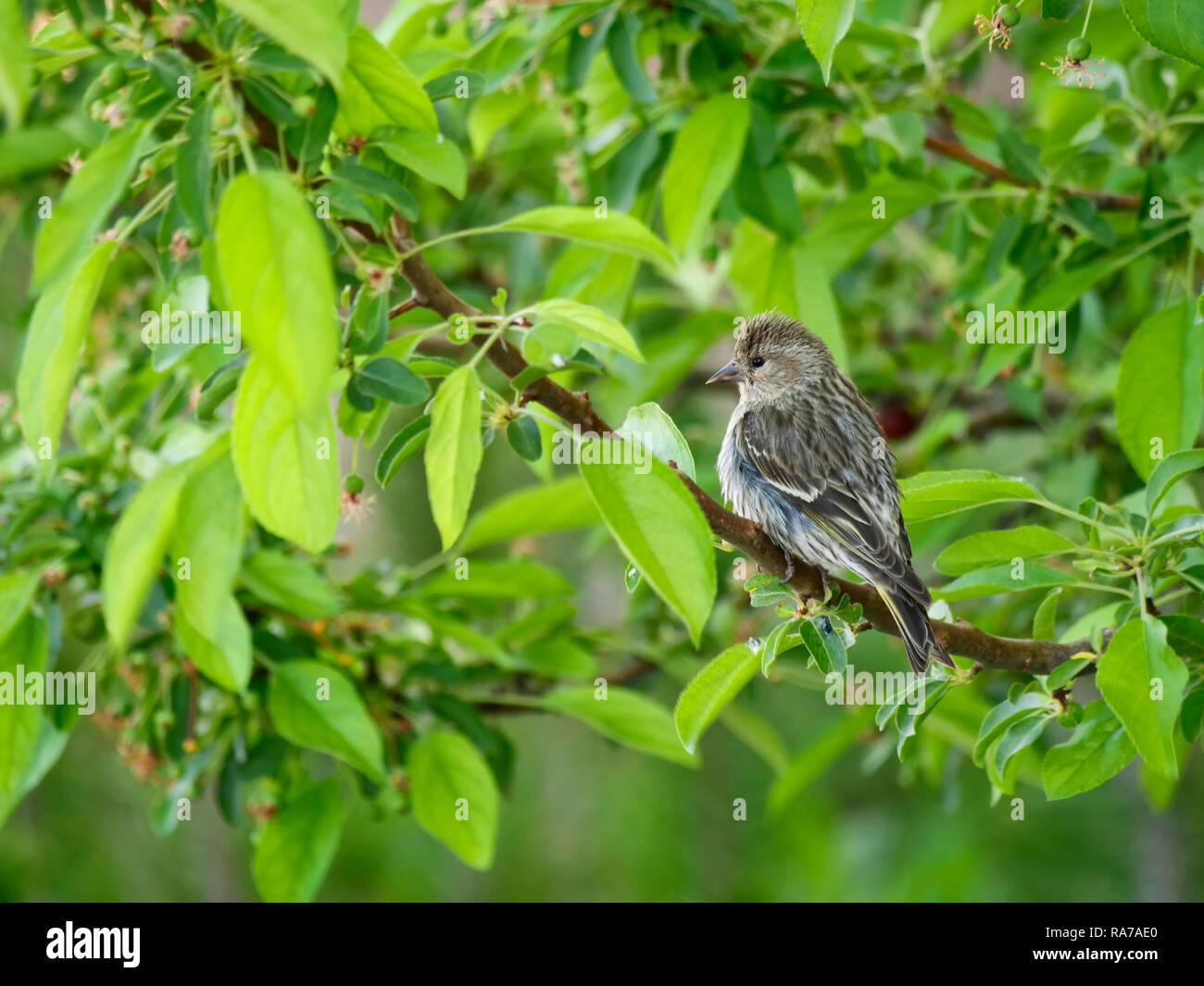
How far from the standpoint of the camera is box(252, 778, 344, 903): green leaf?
6.86 ft

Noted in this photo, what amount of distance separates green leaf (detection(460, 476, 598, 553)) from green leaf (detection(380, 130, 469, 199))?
0.83 metres

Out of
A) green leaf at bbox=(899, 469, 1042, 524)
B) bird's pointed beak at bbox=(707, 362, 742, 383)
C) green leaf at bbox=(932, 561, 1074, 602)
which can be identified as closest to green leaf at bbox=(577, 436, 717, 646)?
green leaf at bbox=(899, 469, 1042, 524)

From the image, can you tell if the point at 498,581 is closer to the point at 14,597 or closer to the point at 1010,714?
the point at 14,597

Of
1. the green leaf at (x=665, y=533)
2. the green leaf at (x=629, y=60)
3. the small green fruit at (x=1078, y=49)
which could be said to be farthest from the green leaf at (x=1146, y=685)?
the green leaf at (x=629, y=60)

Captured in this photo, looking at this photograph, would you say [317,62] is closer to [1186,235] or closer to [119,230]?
[119,230]

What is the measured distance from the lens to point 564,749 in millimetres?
4508

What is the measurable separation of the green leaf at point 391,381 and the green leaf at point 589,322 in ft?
0.50

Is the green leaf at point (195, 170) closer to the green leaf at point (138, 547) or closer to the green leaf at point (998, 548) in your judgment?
the green leaf at point (138, 547)

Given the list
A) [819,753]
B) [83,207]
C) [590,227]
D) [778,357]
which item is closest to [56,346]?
[83,207]

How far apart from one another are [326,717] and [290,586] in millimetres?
220

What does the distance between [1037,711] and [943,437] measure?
1.34 meters

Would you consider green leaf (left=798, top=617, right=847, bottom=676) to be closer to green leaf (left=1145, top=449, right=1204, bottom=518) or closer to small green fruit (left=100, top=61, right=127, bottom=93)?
green leaf (left=1145, top=449, right=1204, bottom=518)

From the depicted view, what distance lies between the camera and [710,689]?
1.45m

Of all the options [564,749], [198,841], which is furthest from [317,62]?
[564,749]
